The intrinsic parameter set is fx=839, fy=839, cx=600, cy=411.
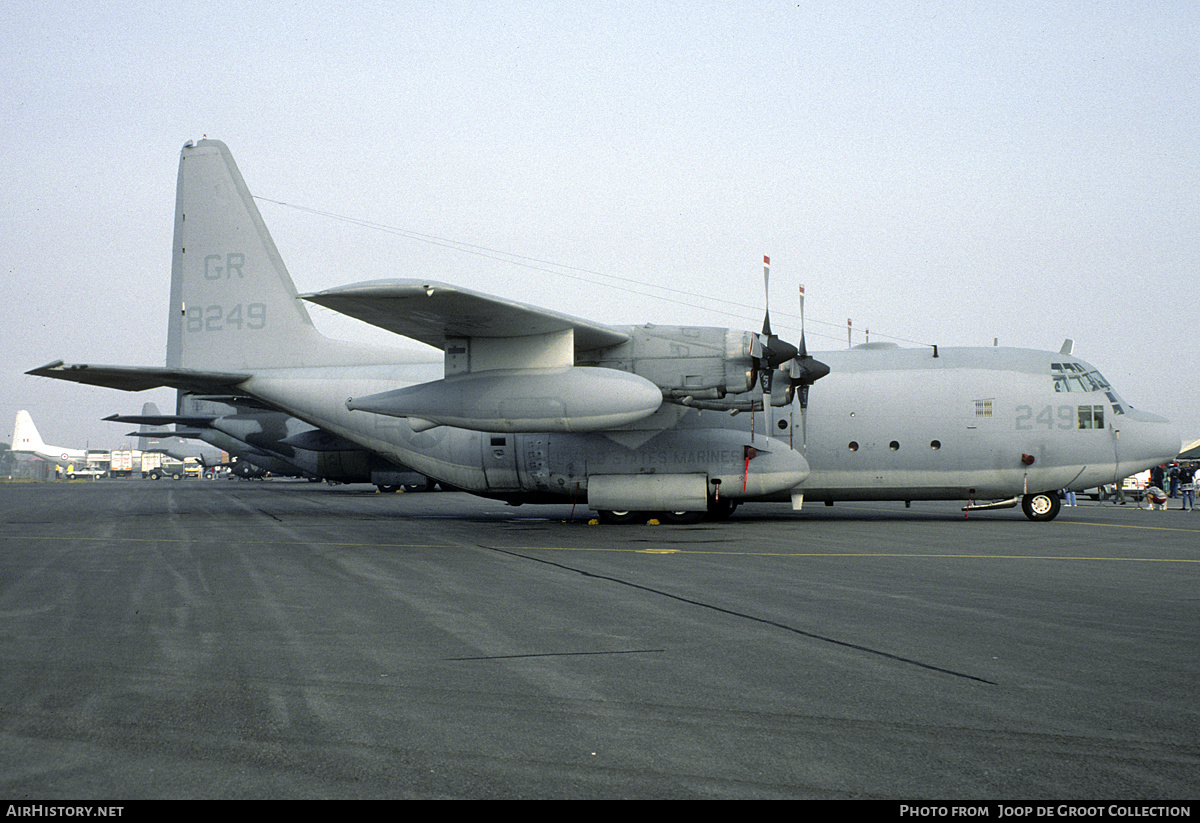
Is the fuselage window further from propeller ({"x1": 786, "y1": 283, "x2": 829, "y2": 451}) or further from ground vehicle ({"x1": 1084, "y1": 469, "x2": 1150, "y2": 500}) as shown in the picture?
ground vehicle ({"x1": 1084, "y1": 469, "x2": 1150, "y2": 500})

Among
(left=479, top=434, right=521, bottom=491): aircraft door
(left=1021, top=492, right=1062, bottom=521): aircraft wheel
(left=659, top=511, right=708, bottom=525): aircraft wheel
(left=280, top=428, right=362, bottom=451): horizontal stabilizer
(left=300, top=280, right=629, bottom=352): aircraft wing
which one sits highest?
(left=300, top=280, right=629, bottom=352): aircraft wing

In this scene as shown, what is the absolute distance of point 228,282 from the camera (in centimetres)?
2455

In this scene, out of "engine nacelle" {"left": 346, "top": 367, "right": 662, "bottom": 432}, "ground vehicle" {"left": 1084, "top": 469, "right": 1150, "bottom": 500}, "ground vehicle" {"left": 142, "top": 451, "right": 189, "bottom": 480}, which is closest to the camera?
"engine nacelle" {"left": 346, "top": 367, "right": 662, "bottom": 432}

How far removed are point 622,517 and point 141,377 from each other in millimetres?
12622

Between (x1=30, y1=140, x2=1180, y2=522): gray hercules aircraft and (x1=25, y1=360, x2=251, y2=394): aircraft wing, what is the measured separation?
0.24 feet

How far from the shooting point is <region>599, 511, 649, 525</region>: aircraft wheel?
22031 mm

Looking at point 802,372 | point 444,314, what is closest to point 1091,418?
point 802,372

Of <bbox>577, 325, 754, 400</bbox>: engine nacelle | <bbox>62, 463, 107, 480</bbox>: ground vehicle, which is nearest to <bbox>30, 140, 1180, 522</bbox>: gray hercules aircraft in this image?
<bbox>577, 325, 754, 400</bbox>: engine nacelle

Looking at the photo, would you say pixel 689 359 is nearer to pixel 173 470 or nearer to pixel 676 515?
pixel 676 515

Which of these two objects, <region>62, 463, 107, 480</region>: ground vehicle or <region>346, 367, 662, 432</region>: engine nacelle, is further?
<region>62, 463, 107, 480</region>: ground vehicle

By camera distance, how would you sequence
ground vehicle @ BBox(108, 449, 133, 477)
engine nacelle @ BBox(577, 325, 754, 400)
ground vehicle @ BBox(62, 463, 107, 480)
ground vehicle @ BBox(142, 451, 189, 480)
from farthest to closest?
1. ground vehicle @ BBox(108, 449, 133, 477)
2. ground vehicle @ BBox(62, 463, 107, 480)
3. ground vehicle @ BBox(142, 451, 189, 480)
4. engine nacelle @ BBox(577, 325, 754, 400)

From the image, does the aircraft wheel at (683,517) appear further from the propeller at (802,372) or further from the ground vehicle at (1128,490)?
the ground vehicle at (1128,490)

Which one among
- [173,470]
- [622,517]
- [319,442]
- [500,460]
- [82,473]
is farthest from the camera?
[82,473]
